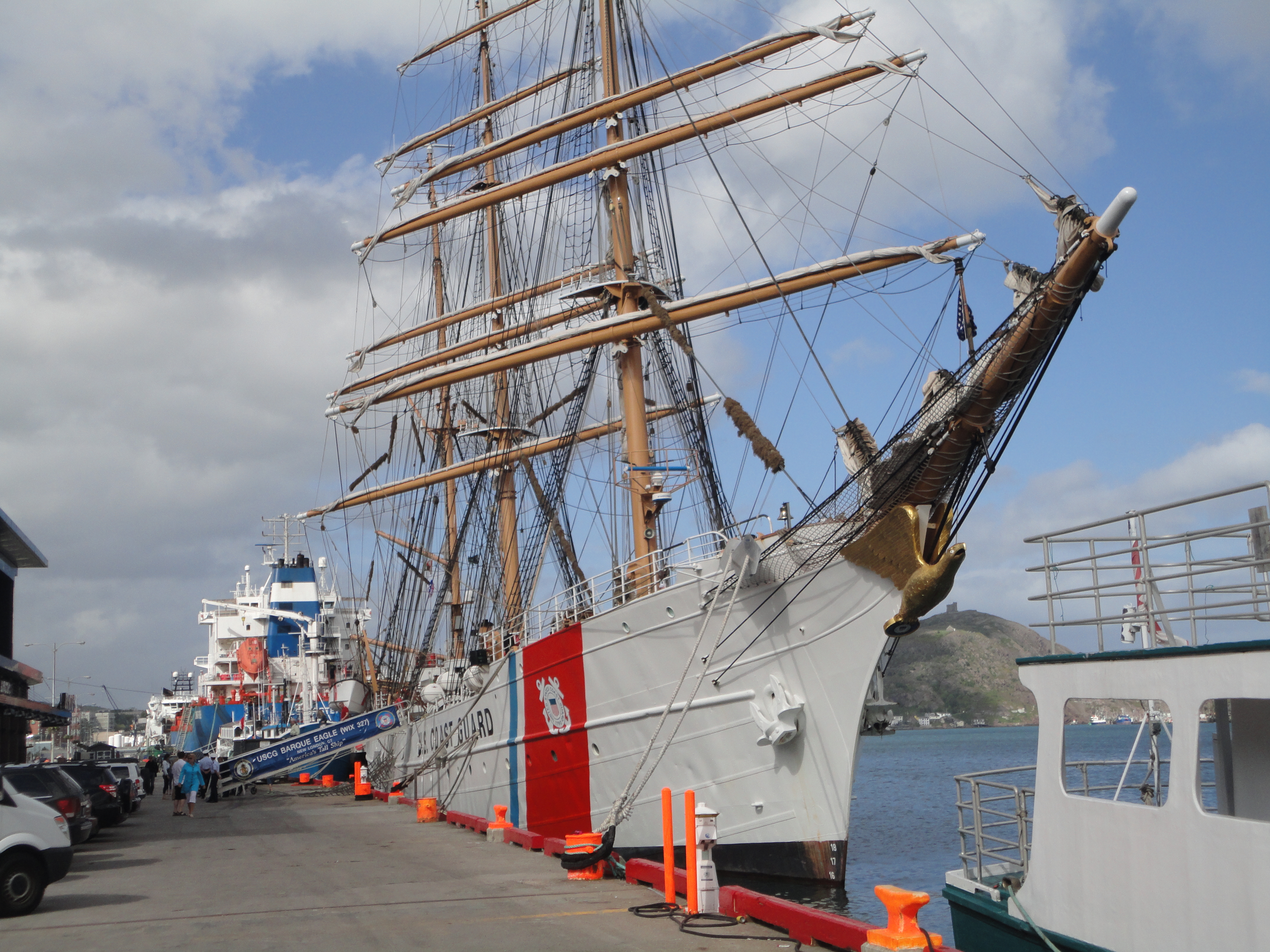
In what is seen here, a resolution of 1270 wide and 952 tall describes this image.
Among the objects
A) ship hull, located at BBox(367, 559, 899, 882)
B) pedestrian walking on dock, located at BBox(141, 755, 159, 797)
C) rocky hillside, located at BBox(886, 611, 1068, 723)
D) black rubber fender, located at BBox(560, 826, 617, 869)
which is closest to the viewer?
black rubber fender, located at BBox(560, 826, 617, 869)

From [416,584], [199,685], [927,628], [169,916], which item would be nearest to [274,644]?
[199,685]

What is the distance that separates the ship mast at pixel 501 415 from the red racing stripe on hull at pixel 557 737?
20.8 feet

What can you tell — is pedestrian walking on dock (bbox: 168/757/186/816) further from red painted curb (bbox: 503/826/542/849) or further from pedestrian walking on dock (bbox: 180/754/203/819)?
red painted curb (bbox: 503/826/542/849)

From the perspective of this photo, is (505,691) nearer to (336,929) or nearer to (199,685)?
(336,929)

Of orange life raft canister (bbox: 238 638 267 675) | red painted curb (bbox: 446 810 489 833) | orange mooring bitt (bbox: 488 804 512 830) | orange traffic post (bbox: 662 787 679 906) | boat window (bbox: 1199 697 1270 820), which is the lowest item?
red painted curb (bbox: 446 810 489 833)

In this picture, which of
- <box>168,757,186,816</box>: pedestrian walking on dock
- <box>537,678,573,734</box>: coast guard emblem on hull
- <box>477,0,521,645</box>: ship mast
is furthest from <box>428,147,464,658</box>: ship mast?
<box>537,678,573,734</box>: coast guard emblem on hull

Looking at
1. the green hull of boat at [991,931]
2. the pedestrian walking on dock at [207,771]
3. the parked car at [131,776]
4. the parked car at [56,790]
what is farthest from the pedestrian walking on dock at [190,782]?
the green hull of boat at [991,931]

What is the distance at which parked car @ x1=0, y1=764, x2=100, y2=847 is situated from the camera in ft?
47.3

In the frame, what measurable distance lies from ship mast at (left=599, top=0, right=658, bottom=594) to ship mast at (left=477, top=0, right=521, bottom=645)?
4.24 metres

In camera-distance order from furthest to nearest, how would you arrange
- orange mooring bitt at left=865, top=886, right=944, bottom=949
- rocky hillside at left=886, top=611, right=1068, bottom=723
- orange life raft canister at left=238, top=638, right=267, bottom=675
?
1. rocky hillside at left=886, top=611, right=1068, bottom=723
2. orange life raft canister at left=238, top=638, right=267, bottom=675
3. orange mooring bitt at left=865, top=886, right=944, bottom=949

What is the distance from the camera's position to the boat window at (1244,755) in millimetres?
7367

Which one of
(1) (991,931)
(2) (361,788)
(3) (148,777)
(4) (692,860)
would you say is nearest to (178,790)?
(2) (361,788)

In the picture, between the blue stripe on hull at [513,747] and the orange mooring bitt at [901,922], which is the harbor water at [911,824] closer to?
the orange mooring bitt at [901,922]

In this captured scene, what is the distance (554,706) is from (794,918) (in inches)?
356
